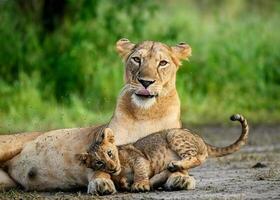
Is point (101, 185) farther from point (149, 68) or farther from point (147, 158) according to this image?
point (149, 68)

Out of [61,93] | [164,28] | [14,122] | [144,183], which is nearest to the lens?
[144,183]

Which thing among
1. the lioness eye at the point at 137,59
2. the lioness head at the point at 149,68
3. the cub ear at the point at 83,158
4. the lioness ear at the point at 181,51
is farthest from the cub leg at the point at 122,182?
the lioness ear at the point at 181,51

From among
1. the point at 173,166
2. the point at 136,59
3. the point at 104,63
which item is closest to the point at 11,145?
the point at 136,59

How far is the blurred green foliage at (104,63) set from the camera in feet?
48.3

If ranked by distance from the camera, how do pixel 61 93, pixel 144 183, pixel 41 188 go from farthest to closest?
pixel 61 93 < pixel 41 188 < pixel 144 183

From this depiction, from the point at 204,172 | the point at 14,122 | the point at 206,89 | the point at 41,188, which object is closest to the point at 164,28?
the point at 206,89

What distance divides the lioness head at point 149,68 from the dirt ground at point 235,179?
72 cm

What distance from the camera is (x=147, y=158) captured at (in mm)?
7000

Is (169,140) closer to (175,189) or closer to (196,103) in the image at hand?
(175,189)

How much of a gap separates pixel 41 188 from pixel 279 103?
8.43 metres

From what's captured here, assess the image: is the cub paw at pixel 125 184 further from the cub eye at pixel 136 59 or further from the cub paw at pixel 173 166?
the cub eye at pixel 136 59

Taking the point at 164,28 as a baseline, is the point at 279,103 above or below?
below

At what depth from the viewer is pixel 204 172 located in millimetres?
8680

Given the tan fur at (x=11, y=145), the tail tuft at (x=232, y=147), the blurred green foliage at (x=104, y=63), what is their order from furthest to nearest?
1. the blurred green foliage at (x=104, y=63)
2. the tan fur at (x=11, y=145)
3. the tail tuft at (x=232, y=147)
